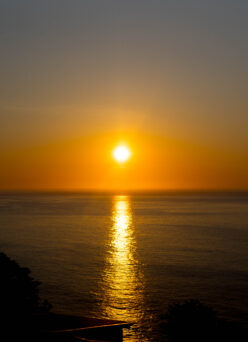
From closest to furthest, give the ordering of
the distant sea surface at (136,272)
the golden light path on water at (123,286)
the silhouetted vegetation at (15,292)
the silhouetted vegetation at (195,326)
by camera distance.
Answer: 1. the silhouetted vegetation at (15,292)
2. the silhouetted vegetation at (195,326)
3. the golden light path on water at (123,286)
4. the distant sea surface at (136,272)

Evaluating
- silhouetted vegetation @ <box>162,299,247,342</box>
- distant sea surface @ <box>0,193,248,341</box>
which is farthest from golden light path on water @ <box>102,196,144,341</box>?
silhouetted vegetation @ <box>162,299,247,342</box>

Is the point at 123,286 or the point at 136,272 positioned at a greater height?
the point at 136,272

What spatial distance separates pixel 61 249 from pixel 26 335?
6422 cm

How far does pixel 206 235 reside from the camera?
103375 mm

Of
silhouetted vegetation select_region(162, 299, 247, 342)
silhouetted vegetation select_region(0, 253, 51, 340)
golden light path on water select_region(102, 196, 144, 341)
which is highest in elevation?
silhouetted vegetation select_region(0, 253, 51, 340)

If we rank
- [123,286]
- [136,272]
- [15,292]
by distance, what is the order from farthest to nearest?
[136,272] → [123,286] → [15,292]

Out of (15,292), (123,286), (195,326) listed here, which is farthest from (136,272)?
(15,292)

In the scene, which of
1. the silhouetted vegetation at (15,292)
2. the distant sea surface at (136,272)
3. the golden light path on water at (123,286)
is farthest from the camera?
the distant sea surface at (136,272)

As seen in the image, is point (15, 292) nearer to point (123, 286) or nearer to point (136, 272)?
point (123, 286)

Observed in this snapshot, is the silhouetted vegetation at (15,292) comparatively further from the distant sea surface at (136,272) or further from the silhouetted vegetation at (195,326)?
the distant sea surface at (136,272)

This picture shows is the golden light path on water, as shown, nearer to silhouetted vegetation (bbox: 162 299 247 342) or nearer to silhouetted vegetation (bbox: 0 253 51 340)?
silhouetted vegetation (bbox: 162 299 247 342)

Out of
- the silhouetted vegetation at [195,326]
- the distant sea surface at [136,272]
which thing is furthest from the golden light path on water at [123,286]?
the silhouetted vegetation at [195,326]

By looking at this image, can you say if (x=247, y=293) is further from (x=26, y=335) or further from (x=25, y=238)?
(x=25, y=238)

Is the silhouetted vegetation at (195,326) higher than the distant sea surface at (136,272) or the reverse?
higher
